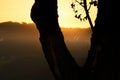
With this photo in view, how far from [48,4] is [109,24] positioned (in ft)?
3.69

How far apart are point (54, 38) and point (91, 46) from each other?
65 cm

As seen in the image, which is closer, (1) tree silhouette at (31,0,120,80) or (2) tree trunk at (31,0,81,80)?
(1) tree silhouette at (31,0,120,80)

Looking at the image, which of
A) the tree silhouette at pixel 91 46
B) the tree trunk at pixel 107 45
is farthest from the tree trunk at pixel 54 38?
the tree trunk at pixel 107 45

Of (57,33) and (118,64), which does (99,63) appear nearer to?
(118,64)

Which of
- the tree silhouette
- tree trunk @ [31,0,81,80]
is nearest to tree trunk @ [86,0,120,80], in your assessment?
the tree silhouette

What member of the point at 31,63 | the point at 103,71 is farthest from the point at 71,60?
the point at 31,63

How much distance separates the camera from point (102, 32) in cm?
696

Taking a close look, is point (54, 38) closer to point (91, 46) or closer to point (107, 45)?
point (91, 46)

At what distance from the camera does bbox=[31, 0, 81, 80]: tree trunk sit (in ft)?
24.1

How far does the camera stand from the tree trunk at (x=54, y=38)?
24.1 feet

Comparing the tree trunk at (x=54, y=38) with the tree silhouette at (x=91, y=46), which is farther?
the tree trunk at (x=54, y=38)

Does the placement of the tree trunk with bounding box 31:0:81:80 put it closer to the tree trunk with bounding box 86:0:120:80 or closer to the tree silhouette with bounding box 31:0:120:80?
the tree silhouette with bounding box 31:0:120:80

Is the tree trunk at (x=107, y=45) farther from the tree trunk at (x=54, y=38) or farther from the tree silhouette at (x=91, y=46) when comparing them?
the tree trunk at (x=54, y=38)

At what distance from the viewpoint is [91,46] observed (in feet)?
23.8
